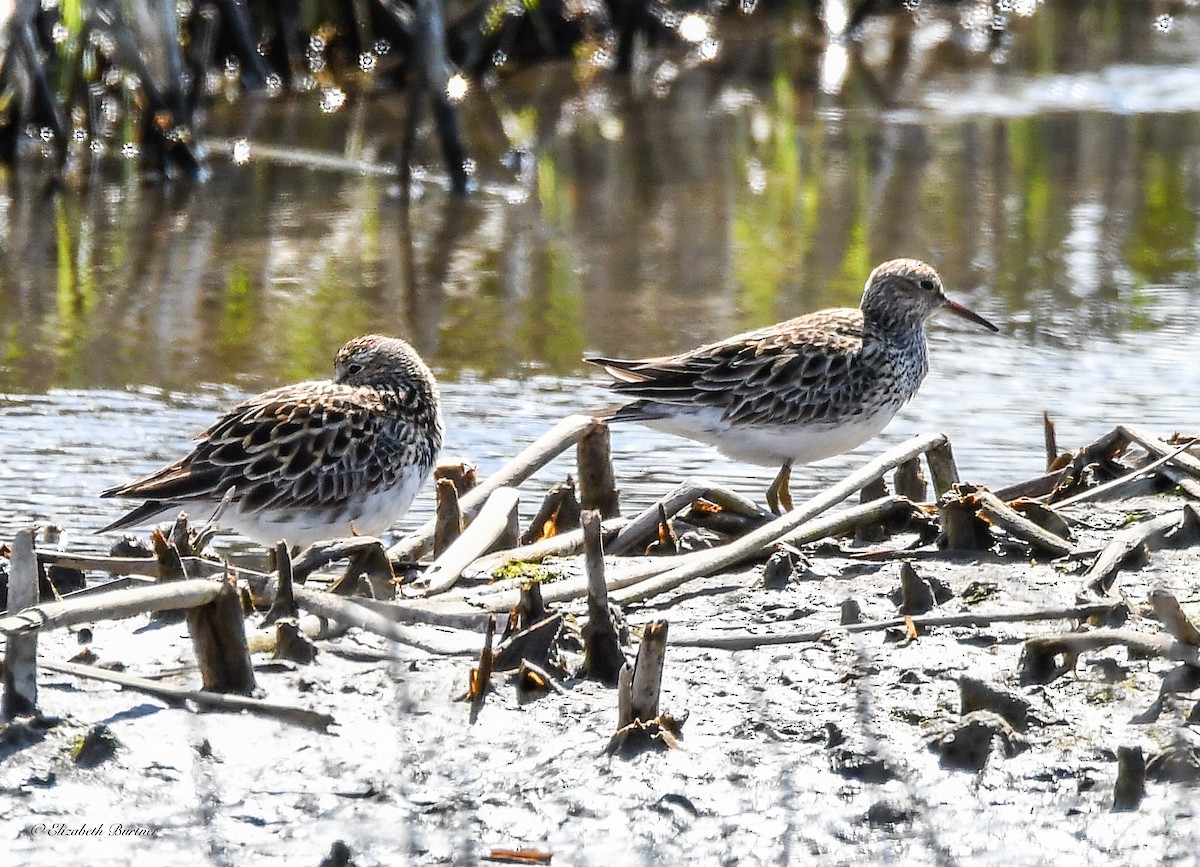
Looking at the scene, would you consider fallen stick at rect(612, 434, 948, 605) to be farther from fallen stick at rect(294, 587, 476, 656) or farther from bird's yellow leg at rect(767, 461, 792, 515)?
bird's yellow leg at rect(767, 461, 792, 515)

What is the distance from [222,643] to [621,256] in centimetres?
734

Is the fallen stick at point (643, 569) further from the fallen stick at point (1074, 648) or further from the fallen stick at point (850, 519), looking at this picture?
the fallen stick at point (1074, 648)

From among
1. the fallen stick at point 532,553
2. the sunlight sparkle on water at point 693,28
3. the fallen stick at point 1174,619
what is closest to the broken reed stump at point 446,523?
the fallen stick at point 532,553

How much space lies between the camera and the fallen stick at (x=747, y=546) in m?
5.14

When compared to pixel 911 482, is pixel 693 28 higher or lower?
higher

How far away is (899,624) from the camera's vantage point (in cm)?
477

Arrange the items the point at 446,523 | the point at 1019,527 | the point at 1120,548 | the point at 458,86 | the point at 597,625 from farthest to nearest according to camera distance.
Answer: the point at 458,86 < the point at 446,523 < the point at 1019,527 < the point at 1120,548 < the point at 597,625

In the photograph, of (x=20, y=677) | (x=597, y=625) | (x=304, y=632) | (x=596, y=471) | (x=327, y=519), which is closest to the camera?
(x=20, y=677)

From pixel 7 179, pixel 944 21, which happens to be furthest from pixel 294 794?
pixel 944 21

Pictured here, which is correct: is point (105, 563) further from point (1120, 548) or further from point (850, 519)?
point (1120, 548)

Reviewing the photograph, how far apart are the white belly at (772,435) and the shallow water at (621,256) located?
0.45 metres

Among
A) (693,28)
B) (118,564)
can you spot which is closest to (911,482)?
(118,564)

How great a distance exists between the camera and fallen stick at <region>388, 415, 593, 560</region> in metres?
5.83

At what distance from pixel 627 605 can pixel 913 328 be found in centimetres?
283
